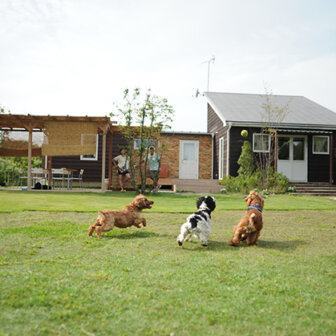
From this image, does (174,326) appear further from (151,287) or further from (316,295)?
(316,295)

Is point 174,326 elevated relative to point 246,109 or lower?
A: lower

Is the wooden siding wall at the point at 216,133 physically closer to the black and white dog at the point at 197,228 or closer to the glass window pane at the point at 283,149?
the glass window pane at the point at 283,149

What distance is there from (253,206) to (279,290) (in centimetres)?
177

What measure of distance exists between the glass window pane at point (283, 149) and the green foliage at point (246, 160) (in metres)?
2.10

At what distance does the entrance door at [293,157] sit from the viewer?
1625cm

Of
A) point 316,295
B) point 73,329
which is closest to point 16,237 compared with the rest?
point 73,329

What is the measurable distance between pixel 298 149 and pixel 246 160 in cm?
339

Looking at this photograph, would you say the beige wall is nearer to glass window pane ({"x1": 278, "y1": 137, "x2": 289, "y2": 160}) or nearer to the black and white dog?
glass window pane ({"x1": 278, "y1": 137, "x2": 289, "y2": 160})

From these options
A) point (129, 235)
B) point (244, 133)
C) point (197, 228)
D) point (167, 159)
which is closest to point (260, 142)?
point (244, 133)

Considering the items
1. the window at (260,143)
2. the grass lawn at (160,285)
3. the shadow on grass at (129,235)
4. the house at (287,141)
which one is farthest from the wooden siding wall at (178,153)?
the grass lawn at (160,285)

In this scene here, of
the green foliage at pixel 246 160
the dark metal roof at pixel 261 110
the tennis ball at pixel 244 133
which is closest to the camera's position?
the green foliage at pixel 246 160

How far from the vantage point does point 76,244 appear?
3.90m

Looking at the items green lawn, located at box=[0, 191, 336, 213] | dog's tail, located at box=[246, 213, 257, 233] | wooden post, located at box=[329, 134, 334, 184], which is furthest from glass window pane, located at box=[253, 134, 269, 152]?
dog's tail, located at box=[246, 213, 257, 233]

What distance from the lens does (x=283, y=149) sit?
16.5m
